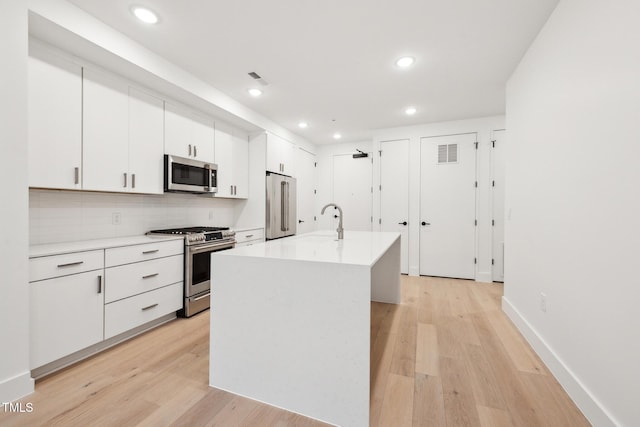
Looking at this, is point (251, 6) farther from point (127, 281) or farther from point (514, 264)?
point (514, 264)

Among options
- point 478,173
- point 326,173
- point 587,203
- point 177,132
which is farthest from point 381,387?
point 326,173

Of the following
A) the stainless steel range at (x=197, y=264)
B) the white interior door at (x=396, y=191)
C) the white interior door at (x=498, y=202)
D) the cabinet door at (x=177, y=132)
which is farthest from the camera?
the white interior door at (x=396, y=191)

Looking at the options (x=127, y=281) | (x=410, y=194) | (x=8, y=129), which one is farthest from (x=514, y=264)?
(x=8, y=129)

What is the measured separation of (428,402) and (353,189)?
441cm

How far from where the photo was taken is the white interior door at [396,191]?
4.78 m

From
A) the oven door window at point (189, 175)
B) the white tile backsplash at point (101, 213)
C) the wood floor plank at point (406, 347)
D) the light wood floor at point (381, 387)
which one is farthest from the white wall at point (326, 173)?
the light wood floor at point (381, 387)

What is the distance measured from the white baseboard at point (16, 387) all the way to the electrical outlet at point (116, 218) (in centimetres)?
140

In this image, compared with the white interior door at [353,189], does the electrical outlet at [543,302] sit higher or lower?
lower

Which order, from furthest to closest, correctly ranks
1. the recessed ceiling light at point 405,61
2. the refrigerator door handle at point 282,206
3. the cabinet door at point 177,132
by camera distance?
the refrigerator door handle at point 282,206
the cabinet door at point 177,132
the recessed ceiling light at point 405,61

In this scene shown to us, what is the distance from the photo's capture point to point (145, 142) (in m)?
2.74

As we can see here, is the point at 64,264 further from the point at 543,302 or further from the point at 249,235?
the point at 543,302

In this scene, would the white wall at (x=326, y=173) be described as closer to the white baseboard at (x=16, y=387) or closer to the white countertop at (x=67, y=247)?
the white countertop at (x=67, y=247)

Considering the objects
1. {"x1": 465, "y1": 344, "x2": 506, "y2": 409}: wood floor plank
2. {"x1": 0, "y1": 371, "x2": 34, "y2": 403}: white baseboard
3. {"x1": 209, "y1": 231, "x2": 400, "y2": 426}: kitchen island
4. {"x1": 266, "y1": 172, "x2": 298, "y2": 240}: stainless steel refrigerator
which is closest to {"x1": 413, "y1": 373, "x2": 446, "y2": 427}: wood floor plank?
{"x1": 465, "y1": 344, "x2": 506, "y2": 409}: wood floor plank

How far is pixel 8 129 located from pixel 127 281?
1272 millimetres
